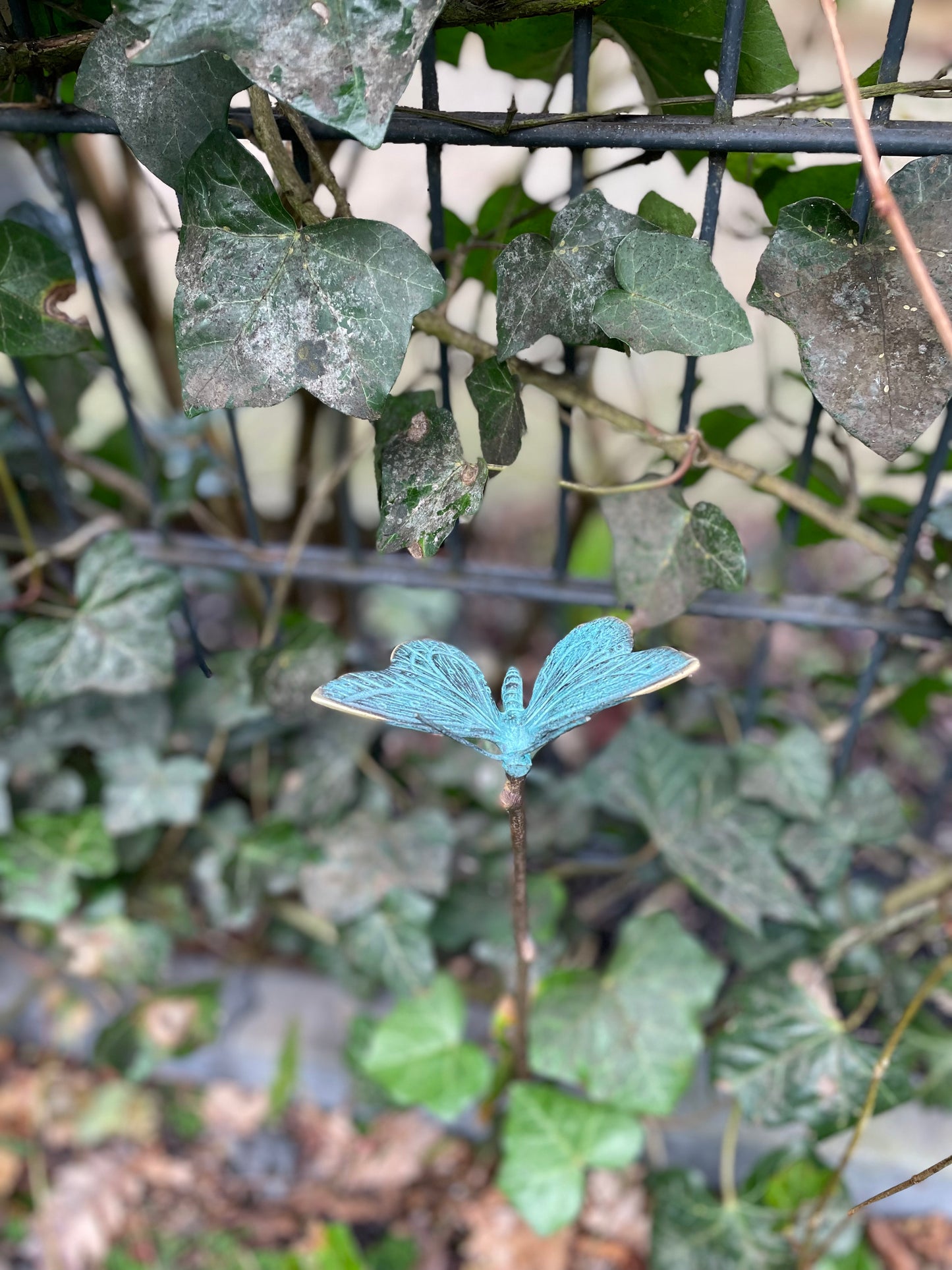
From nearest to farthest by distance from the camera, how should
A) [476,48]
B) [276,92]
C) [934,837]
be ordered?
1. [276,92]
2. [934,837]
3. [476,48]

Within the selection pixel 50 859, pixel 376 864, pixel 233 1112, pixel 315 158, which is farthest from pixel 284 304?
pixel 233 1112

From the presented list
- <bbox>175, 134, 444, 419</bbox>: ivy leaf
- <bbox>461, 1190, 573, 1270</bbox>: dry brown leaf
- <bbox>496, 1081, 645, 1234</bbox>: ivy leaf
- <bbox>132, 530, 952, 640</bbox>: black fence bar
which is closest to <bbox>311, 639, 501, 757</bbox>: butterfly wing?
<bbox>175, 134, 444, 419</bbox>: ivy leaf

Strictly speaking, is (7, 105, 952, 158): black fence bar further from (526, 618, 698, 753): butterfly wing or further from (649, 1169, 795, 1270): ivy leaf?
(649, 1169, 795, 1270): ivy leaf

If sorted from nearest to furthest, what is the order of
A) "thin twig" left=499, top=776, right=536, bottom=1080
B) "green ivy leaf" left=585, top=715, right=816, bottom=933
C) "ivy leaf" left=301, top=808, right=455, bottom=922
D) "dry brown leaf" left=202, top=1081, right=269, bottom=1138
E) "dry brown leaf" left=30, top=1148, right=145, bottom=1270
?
"thin twig" left=499, top=776, right=536, bottom=1080
"green ivy leaf" left=585, top=715, right=816, bottom=933
"ivy leaf" left=301, top=808, right=455, bottom=922
"dry brown leaf" left=30, top=1148, right=145, bottom=1270
"dry brown leaf" left=202, top=1081, right=269, bottom=1138

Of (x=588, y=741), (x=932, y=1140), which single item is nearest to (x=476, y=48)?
(x=588, y=741)

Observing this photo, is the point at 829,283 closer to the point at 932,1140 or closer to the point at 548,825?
the point at 548,825

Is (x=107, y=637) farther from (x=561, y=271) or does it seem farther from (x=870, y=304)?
(x=870, y=304)
